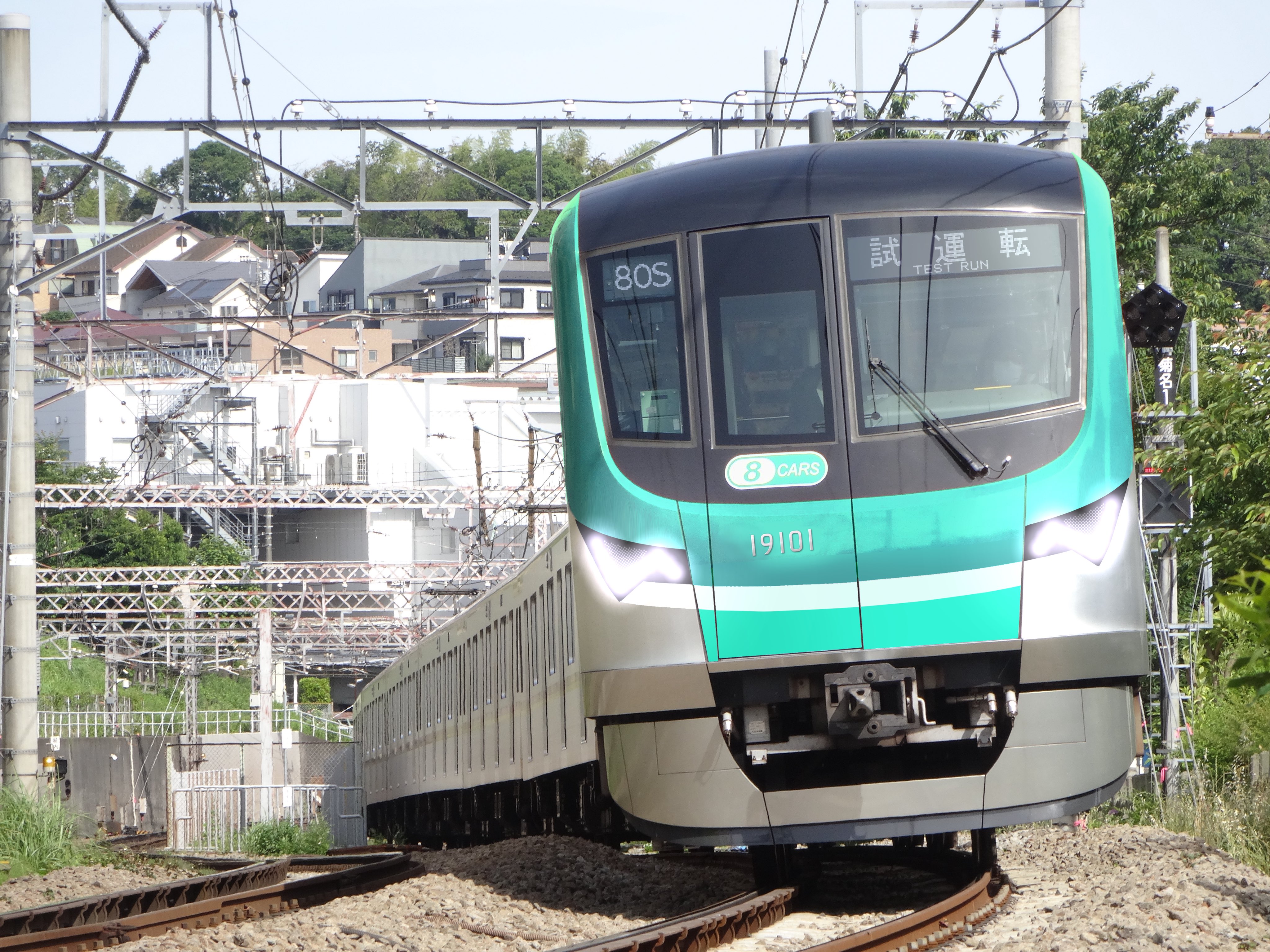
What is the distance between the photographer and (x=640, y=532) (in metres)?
8.12

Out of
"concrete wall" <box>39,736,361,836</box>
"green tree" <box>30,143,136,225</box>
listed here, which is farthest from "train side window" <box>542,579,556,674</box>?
"green tree" <box>30,143,136,225</box>

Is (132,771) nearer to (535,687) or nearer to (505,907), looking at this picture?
(535,687)

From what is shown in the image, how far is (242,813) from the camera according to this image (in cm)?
2659

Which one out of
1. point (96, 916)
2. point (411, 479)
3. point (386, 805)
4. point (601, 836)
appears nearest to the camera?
point (96, 916)

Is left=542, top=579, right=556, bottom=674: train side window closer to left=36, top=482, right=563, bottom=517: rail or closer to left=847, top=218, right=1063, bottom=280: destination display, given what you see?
left=847, top=218, right=1063, bottom=280: destination display

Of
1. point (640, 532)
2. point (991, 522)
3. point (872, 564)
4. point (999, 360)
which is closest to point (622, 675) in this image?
point (640, 532)

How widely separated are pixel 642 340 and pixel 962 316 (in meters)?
1.62

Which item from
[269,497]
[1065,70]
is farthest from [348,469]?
[1065,70]

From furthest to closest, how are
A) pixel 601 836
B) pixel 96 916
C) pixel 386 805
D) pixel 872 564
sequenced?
pixel 386 805 < pixel 601 836 < pixel 96 916 < pixel 872 564

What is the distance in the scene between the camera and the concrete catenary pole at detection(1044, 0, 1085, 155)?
47.1ft

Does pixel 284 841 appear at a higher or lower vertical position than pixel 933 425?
lower

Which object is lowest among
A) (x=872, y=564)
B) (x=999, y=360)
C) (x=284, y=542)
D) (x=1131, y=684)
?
(x=1131, y=684)

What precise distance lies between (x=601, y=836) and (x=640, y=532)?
243 inches

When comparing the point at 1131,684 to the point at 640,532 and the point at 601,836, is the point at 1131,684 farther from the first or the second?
the point at 601,836
